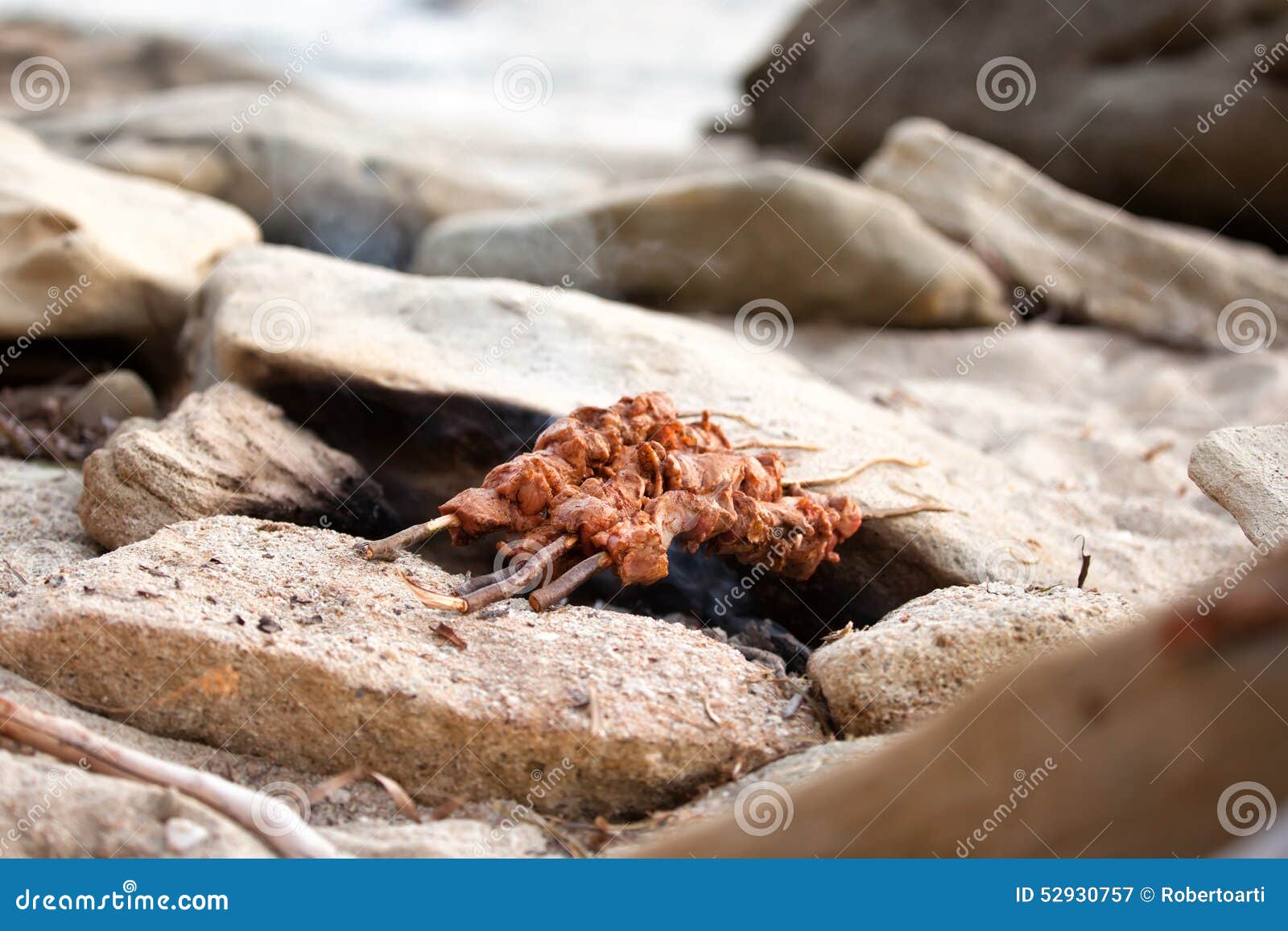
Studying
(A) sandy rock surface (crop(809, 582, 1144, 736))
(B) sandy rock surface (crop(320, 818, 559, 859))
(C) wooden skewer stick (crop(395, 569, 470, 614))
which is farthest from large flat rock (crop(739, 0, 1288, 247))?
(B) sandy rock surface (crop(320, 818, 559, 859))

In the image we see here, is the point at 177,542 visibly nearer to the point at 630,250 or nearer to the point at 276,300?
the point at 276,300

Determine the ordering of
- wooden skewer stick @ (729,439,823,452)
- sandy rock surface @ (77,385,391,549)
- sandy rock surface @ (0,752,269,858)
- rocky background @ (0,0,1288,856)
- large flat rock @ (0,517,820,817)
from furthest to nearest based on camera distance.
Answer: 1. wooden skewer stick @ (729,439,823,452)
2. sandy rock surface @ (77,385,391,549)
3. large flat rock @ (0,517,820,817)
4. sandy rock surface @ (0,752,269,858)
5. rocky background @ (0,0,1288,856)

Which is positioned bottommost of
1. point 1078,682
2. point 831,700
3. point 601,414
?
point 831,700

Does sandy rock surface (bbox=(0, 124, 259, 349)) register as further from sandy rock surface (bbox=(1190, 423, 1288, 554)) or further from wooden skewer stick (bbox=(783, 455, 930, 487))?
sandy rock surface (bbox=(1190, 423, 1288, 554))

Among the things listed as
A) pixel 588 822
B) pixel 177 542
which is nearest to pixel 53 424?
pixel 177 542

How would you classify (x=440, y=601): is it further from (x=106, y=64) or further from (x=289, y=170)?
(x=106, y=64)

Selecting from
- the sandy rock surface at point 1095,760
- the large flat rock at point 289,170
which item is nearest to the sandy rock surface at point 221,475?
the sandy rock surface at point 1095,760

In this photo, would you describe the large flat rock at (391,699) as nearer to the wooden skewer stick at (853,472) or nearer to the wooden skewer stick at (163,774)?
the wooden skewer stick at (163,774)

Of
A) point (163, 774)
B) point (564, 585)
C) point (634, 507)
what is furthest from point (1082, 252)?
Result: point (163, 774)
